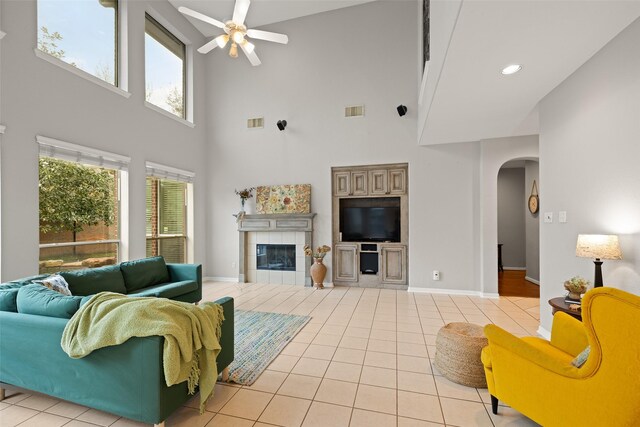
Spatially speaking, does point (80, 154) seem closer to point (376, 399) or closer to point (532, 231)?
point (376, 399)

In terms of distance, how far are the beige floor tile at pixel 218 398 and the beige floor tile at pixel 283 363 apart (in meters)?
0.42

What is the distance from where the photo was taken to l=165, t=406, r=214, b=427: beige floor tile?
195 centimetres

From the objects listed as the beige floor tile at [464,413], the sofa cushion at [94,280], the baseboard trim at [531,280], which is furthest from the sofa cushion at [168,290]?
the baseboard trim at [531,280]

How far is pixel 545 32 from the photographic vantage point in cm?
215

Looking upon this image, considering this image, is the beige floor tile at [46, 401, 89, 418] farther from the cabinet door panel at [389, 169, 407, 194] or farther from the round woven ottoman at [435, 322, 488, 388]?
the cabinet door panel at [389, 169, 407, 194]

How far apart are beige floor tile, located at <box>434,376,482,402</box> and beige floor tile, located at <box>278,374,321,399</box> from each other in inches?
37.9

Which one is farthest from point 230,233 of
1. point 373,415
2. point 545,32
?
point 545,32

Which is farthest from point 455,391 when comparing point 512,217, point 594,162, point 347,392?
point 512,217

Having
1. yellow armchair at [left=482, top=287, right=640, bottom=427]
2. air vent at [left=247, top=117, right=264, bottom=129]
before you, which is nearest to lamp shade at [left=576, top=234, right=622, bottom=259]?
yellow armchair at [left=482, top=287, right=640, bottom=427]

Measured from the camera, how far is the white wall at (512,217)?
8.04 metres

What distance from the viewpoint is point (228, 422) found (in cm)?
197

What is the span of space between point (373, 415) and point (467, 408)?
678 mm

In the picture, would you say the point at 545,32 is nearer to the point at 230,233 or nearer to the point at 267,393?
the point at 267,393

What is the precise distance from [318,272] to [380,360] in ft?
9.68
